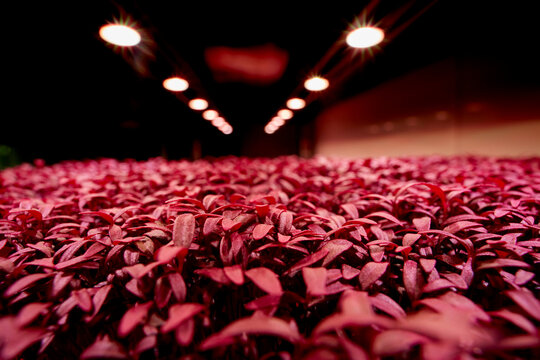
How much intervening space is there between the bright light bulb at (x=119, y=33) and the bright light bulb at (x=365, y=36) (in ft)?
10.1

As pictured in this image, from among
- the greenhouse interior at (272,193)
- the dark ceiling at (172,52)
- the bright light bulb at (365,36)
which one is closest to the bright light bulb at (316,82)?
the greenhouse interior at (272,193)

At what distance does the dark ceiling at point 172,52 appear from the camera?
330 cm

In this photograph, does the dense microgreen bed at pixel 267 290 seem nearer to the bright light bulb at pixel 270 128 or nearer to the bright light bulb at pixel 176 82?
the bright light bulb at pixel 176 82

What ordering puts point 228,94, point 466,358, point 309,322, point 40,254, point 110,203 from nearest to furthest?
point 466,358 < point 309,322 < point 40,254 < point 110,203 < point 228,94

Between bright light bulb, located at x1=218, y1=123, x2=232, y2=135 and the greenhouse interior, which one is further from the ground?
bright light bulb, located at x1=218, y1=123, x2=232, y2=135

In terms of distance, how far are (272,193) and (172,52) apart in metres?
4.53

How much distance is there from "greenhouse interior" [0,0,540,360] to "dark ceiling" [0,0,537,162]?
49 millimetres

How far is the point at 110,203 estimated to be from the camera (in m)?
1.40

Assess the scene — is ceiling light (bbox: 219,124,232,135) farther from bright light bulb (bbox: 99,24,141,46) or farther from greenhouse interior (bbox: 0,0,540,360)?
bright light bulb (bbox: 99,24,141,46)

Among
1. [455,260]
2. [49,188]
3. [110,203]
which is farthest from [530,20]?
[49,188]

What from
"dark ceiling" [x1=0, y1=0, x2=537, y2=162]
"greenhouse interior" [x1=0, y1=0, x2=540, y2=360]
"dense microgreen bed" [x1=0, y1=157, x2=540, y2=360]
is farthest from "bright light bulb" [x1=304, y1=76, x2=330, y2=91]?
"dense microgreen bed" [x1=0, y1=157, x2=540, y2=360]

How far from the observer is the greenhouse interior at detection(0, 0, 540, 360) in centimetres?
60

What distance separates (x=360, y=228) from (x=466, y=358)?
0.52 metres

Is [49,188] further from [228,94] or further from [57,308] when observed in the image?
[228,94]
